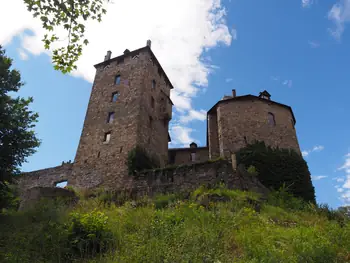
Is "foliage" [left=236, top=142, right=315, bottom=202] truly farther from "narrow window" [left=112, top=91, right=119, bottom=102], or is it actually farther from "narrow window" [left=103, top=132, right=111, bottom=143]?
"narrow window" [left=112, top=91, right=119, bottom=102]

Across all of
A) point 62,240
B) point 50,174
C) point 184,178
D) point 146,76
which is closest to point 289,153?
point 184,178

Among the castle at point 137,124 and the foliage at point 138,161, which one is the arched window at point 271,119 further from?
the foliage at point 138,161

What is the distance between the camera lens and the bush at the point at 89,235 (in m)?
6.30

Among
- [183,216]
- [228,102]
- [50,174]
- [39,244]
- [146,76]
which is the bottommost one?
[39,244]

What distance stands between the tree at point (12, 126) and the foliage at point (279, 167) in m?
13.2

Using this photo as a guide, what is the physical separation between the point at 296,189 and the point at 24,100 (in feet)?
54.4

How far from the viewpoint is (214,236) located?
19.5 ft

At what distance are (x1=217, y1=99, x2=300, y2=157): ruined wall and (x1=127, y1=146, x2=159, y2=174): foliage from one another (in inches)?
227

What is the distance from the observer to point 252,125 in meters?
20.9

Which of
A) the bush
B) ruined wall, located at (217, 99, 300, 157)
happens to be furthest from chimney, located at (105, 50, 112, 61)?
the bush

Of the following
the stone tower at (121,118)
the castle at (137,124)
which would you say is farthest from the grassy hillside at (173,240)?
the stone tower at (121,118)

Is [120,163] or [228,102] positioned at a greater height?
[228,102]

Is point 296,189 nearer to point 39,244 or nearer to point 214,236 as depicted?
point 214,236

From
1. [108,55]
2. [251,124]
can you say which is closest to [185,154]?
[251,124]
